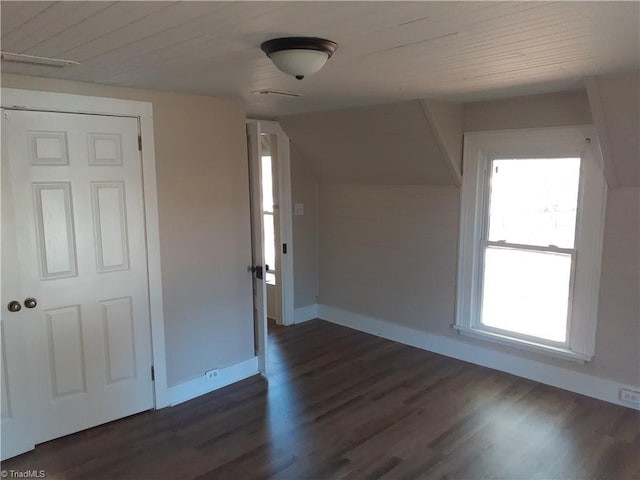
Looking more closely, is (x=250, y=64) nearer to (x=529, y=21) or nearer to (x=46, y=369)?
(x=529, y=21)

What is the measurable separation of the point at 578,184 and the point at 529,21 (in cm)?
211

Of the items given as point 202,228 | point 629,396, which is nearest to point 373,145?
point 202,228

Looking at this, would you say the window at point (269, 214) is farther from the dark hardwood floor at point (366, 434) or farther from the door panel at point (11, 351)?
the door panel at point (11, 351)

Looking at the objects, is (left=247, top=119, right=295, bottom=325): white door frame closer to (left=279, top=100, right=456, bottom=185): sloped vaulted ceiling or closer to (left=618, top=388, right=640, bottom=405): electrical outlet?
(left=279, top=100, right=456, bottom=185): sloped vaulted ceiling

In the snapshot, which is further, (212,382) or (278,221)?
(278,221)

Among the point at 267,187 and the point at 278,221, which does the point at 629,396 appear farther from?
the point at 267,187

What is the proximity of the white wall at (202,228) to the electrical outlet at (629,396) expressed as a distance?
2856mm

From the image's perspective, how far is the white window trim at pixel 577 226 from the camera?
3312mm

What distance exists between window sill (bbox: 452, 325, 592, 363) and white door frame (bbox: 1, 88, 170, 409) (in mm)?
2575

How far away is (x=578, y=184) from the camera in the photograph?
11.1 feet

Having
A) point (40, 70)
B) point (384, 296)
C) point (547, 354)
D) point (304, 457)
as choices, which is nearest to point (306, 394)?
point (304, 457)

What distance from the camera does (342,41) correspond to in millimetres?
1883

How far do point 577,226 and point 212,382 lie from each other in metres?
3.05

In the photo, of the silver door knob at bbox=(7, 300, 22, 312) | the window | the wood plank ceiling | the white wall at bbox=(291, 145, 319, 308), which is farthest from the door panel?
the white wall at bbox=(291, 145, 319, 308)
